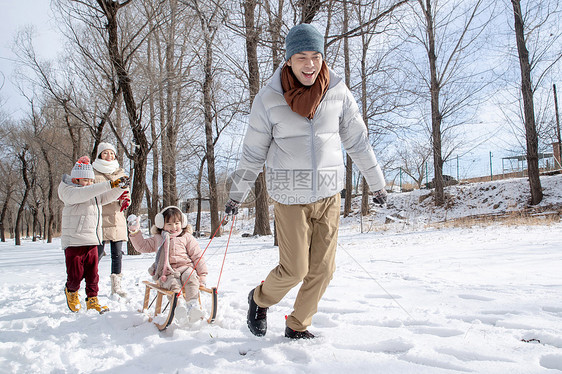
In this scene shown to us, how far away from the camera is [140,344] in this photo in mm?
2408

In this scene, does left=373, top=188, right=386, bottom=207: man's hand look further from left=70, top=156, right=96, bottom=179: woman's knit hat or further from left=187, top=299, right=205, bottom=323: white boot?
left=70, top=156, right=96, bottom=179: woman's knit hat

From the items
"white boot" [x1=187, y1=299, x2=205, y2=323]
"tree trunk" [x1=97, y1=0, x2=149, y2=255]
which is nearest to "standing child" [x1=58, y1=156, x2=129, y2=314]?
"white boot" [x1=187, y1=299, x2=205, y2=323]

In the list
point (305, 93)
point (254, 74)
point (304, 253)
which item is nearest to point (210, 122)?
point (254, 74)

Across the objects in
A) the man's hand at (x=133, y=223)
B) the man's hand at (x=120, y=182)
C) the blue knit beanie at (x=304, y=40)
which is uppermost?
the blue knit beanie at (x=304, y=40)

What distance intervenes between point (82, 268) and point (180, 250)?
42.4 inches

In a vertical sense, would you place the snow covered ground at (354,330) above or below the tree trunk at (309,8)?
below

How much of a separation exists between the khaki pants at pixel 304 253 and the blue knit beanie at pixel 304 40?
980 mm

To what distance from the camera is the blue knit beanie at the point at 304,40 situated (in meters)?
2.14

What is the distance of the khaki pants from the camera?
2188 mm

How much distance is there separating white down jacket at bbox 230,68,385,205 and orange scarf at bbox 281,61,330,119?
2.4 inches

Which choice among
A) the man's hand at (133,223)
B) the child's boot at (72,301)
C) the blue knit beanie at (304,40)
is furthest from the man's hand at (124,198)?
the blue knit beanie at (304,40)

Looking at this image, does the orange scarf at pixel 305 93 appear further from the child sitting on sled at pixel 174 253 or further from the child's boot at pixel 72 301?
the child's boot at pixel 72 301

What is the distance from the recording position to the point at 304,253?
2189 mm

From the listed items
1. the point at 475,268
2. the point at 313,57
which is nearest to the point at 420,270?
the point at 475,268
